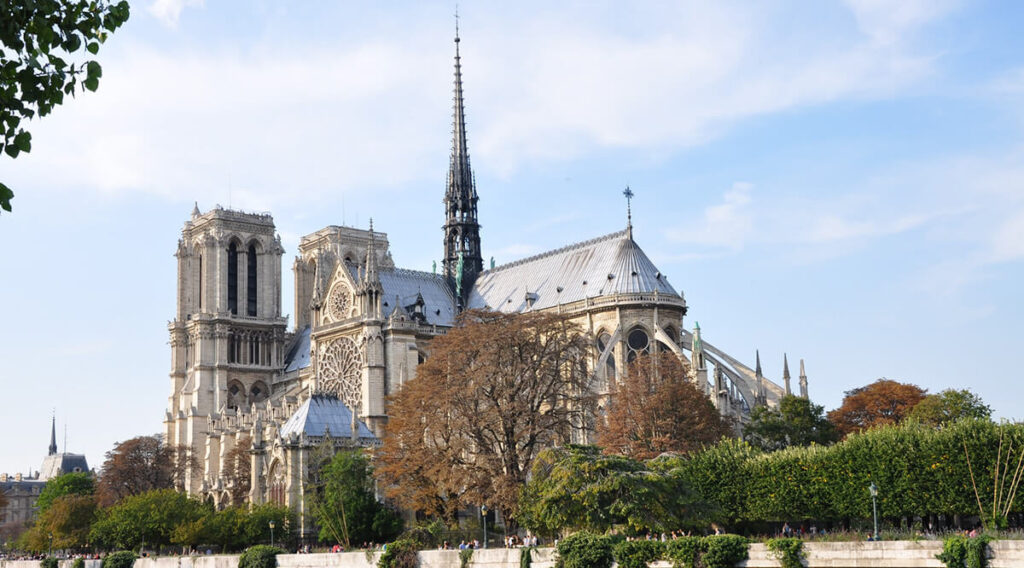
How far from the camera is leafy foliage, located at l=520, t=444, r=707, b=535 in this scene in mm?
40844

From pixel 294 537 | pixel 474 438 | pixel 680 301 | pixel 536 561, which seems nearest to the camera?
pixel 536 561

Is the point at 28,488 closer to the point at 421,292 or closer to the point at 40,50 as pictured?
the point at 421,292

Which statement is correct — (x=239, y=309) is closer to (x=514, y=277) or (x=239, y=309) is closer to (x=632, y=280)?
(x=514, y=277)

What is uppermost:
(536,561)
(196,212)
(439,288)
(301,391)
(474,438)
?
(196,212)

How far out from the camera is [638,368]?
5825 cm

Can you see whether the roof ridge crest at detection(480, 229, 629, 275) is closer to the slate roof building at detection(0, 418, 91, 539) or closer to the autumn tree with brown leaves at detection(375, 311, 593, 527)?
the autumn tree with brown leaves at detection(375, 311, 593, 527)

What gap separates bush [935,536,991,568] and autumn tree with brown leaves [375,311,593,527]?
20.7 meters

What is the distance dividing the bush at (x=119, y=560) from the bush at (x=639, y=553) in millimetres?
26722

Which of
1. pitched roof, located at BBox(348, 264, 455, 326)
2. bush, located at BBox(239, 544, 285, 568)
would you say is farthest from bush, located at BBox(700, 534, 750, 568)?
pitched roof, located at BBox(348, 264, 455, 326)

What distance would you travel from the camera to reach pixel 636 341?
73000mm

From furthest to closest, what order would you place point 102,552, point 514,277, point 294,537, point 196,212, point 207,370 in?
point 196,212
point 207,370
point 514,277
point 102,552
point 294,537

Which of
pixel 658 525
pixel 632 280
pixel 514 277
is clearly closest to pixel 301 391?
pixel 514 277

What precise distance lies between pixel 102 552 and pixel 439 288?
108ft

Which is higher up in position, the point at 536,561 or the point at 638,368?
the point at 638,368
